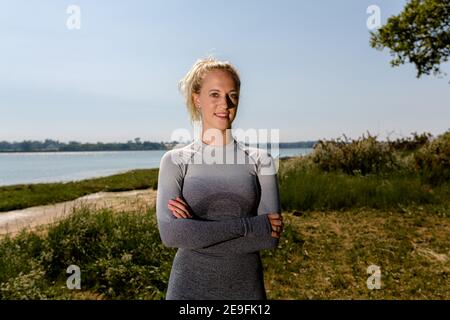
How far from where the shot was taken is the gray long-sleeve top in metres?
1.88

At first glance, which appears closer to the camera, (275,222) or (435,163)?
(275,222)

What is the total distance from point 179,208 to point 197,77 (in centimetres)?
68

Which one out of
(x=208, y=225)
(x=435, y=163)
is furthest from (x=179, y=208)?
(x=435, y=163)

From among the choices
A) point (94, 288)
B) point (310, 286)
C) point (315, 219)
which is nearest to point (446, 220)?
point (315, 219)

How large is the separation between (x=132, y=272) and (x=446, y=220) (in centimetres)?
724

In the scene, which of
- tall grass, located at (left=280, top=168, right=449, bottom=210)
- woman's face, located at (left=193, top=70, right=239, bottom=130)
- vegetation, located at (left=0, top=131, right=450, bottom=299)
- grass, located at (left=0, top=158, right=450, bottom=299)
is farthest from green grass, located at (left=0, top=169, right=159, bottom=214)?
woman's face, located at (left=193, top=70, right=239, bottom=130)

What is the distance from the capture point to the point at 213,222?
1868 millimetres

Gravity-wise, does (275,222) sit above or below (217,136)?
below

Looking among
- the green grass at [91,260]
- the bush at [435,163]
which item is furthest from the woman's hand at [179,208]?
the bush at [435,163]

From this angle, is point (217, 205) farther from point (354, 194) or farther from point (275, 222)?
point (354, 194)

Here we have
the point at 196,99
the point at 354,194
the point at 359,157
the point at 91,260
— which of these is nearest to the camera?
the point at 196,99

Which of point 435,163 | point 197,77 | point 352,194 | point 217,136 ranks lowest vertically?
point 352,194

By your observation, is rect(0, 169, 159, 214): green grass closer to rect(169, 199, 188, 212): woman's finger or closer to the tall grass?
the tall grass

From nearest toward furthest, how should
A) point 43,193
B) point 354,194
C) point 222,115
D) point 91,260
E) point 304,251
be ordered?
point 222,115, point 91,260, point 304,251, point 354,194, point 43,193
